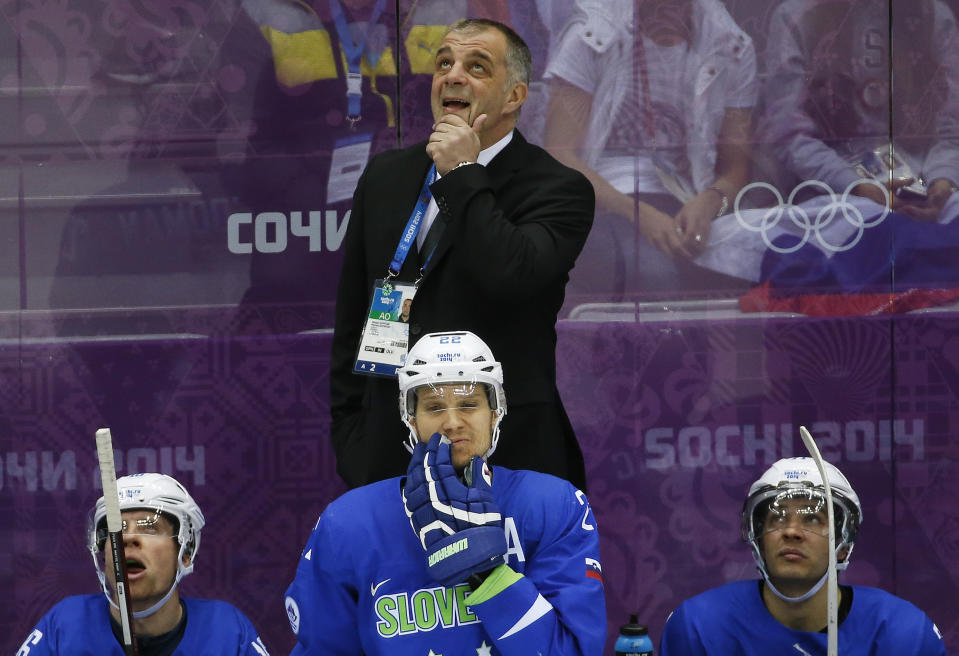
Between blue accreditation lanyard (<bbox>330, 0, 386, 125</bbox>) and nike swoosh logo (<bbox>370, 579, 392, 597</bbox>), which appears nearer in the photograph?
nike swoosh logo (<bbox>370, 579, 392, 597</bbox>)

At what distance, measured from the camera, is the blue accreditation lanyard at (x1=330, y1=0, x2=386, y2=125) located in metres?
4.80

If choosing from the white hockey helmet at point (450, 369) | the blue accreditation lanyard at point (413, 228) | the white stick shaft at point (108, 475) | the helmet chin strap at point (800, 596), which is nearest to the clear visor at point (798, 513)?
the helmet chin strap at point (800, 596)

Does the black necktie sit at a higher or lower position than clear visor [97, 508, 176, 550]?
higher

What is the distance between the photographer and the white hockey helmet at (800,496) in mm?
3668

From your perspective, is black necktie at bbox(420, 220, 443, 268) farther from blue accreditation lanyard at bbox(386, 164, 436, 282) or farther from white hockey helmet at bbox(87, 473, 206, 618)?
white hockey helmet at bbox(87, 473, 206, 618)

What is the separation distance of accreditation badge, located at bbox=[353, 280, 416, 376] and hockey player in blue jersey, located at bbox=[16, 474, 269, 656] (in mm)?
681

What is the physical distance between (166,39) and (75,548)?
179 cm

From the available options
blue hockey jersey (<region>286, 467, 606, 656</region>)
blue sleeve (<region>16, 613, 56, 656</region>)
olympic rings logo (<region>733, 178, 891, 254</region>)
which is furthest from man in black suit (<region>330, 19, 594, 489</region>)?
olympic rings logo (<region>733, 178, 891, 254</region>)

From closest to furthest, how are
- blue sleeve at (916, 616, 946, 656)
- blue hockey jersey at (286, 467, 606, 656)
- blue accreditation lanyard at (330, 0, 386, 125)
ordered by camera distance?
blue hockey jersey at (286, 467, 606, 656) < blue sleeve at (916, 616, 946, 656) < blue accreditation lanyard at (330, 0, 386, 125)

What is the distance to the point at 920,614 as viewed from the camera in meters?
3.62

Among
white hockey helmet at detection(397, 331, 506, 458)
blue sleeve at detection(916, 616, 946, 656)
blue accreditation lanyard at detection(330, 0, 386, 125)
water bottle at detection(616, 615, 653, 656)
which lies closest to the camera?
white hockey helmet at detection(397, 331, 506, 458)

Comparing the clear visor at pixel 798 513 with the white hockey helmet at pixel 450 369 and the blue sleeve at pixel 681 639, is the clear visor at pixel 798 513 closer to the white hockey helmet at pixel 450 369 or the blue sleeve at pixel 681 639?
the blue sleeve at pixel 681 639

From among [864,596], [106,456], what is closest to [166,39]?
[106,456]

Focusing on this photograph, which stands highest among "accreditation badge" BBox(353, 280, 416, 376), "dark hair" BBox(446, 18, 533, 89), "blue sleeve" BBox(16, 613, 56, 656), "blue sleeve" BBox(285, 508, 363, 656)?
"dark hair" BBox(446, 18, 533, 89)
